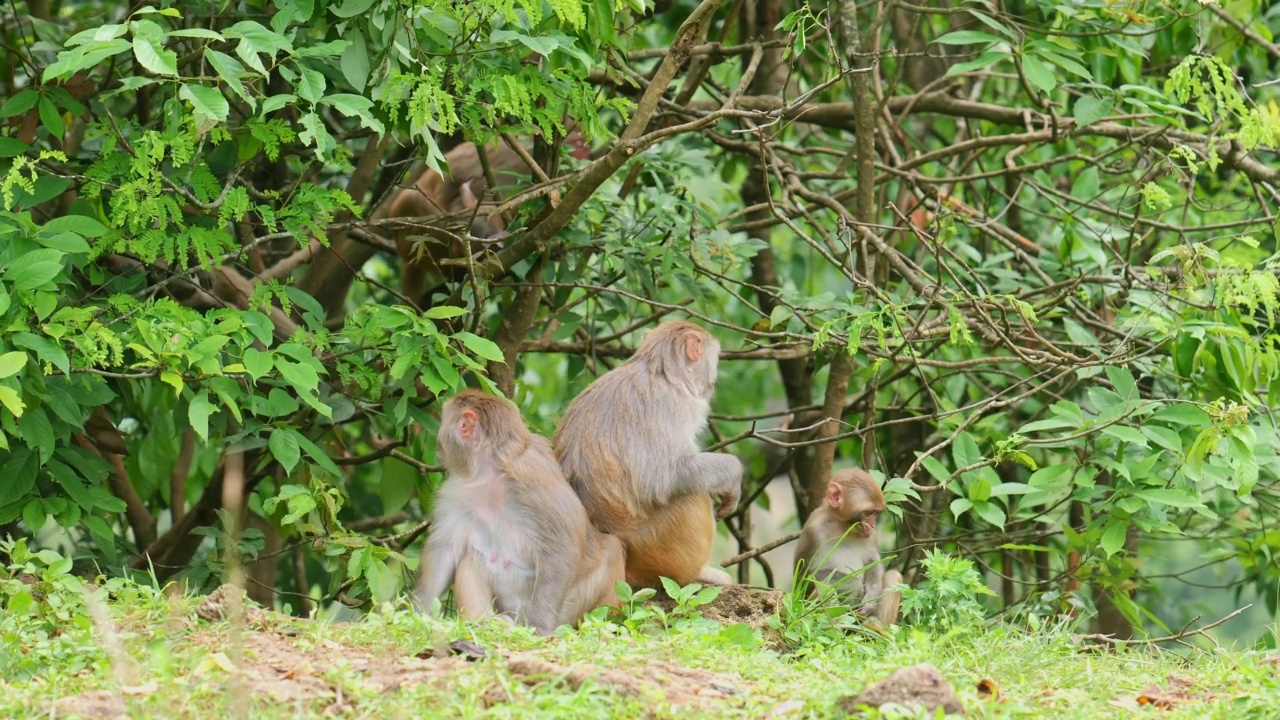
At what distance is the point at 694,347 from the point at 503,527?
1177 mm

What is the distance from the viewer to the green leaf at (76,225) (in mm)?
5086

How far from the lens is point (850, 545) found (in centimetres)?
614

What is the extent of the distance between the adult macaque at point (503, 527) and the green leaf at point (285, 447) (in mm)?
559

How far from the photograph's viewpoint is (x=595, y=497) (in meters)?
5.68

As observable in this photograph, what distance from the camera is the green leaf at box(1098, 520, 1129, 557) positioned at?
229 inches

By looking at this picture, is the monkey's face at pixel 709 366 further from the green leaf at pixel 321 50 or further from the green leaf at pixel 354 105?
the green leaf at pixel 321 50

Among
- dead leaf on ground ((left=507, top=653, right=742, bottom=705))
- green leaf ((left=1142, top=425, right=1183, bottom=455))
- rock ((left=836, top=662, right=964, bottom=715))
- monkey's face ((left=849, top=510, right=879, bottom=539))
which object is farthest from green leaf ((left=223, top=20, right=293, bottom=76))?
green leaf ((left=1142, top=425, right=1183, bottom=455))

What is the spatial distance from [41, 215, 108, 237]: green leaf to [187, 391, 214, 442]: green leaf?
71 centimetres

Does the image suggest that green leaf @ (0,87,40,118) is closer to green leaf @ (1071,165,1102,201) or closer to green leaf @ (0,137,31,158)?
green leaf @ (0,137,31,158)

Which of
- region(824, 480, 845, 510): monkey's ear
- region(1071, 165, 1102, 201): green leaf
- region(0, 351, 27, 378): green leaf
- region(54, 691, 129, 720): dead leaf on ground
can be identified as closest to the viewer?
region(54, 691, 129, 720): dead leaf on ground

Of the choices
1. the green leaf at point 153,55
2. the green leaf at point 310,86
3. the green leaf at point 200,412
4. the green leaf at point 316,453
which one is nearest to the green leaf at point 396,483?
the green leaf at point 316,453

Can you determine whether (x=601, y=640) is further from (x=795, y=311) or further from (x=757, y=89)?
(x=757, y=89)

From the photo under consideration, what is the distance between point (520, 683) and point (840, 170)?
175 inches

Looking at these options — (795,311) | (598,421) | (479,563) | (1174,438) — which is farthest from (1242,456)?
(479,563)
